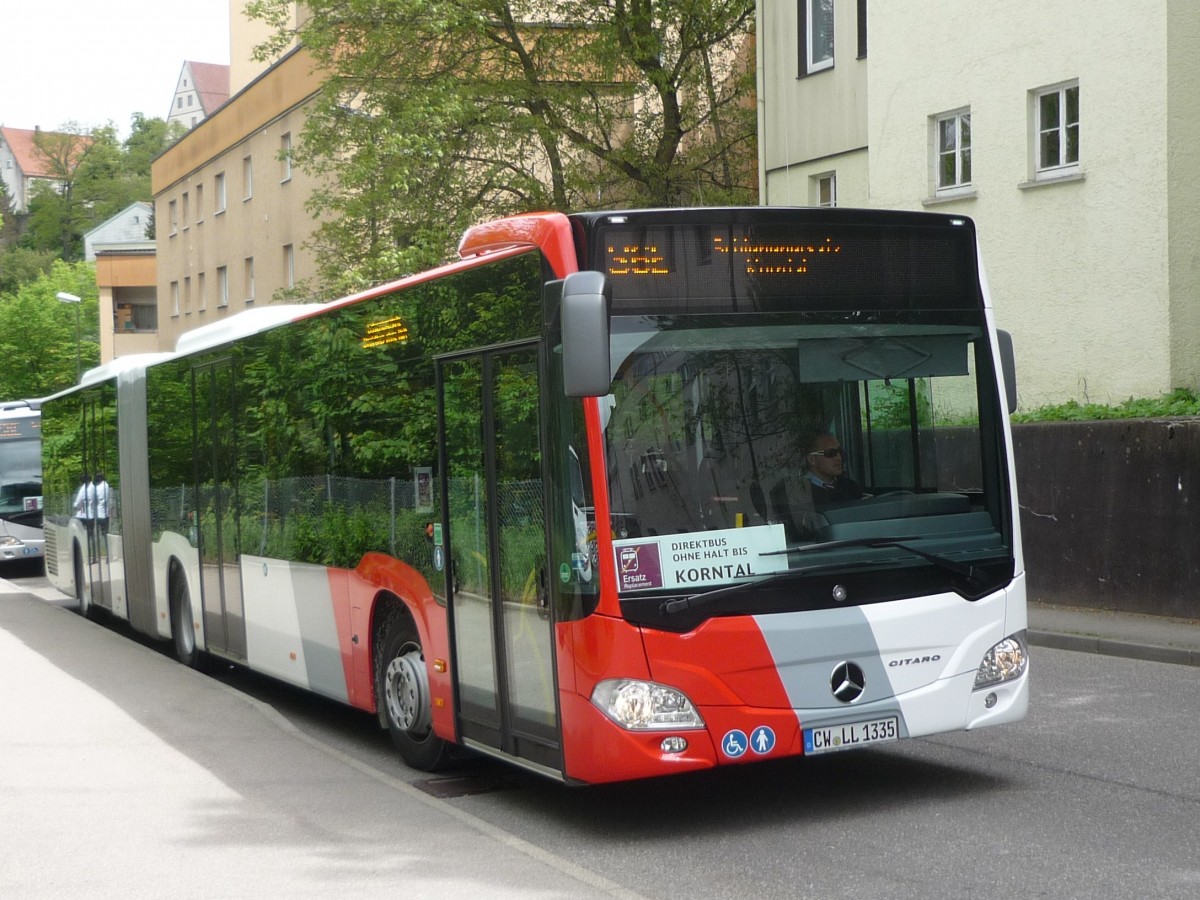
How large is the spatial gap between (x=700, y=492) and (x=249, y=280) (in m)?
45.9

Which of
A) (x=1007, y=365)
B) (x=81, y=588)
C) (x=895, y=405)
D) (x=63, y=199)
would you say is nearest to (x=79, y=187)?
(x=63, y=199)

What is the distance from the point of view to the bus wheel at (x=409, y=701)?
8500 millimetres

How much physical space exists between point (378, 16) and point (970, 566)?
70.6ft

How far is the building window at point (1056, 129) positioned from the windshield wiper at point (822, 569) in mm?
12690

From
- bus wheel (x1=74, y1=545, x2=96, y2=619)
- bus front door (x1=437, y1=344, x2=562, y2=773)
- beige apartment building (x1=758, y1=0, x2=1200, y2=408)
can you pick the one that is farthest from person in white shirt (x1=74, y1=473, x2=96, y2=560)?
bus front door (x1=437, y1=344, x2=562, y2=773)

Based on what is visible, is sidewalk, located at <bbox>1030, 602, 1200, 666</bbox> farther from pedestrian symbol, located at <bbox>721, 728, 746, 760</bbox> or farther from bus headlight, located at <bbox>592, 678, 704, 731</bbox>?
bus headlight, located at <bbox>592, 678, 704, 731</bbox>

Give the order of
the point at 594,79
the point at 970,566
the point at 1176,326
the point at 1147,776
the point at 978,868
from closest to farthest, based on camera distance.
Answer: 1. the point at 978,868
2. the point at 970,566
3. the point at 1147,776
4. the point at 1176,326
5. the point at 594,79

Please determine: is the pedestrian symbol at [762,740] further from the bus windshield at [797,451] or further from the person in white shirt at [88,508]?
the person in white shirt at [88,508]

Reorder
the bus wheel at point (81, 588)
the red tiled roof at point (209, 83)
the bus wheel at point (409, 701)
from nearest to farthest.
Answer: the bus wheel at point (409, 701)
the bus wheel at point (81, 588)
the red tiled roof at point (209, 83)

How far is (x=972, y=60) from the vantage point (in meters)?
20.2

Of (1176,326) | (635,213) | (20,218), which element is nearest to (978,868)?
(635,213)

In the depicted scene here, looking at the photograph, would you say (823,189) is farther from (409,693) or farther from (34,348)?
(34,348)

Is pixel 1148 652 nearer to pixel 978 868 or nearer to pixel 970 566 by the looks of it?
pixel 970 566

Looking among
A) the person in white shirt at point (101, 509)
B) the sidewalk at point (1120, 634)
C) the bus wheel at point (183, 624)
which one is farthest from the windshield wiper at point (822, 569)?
the person in white shirt at point (101, 509)
